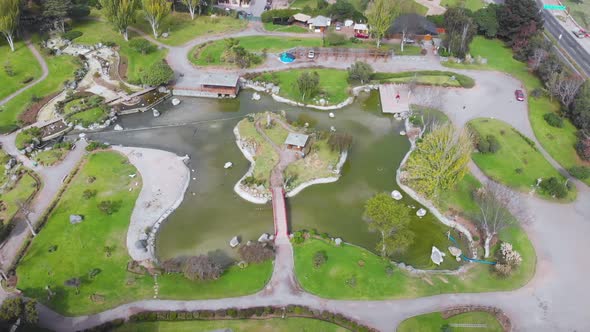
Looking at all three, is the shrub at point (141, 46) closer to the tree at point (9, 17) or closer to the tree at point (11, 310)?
the tree at point (9, 17)

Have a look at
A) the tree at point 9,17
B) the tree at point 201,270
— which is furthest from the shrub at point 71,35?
the tree at point 201,270

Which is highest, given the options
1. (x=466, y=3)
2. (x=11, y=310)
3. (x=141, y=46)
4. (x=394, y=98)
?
(x=466, y=3)

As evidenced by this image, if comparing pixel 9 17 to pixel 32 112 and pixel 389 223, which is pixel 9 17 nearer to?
pixel 32 112

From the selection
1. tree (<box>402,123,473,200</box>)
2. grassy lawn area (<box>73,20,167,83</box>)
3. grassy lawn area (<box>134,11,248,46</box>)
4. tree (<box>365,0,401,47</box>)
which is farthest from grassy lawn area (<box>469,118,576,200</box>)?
grassy lawn area (<box>73,20,167,83</box>)

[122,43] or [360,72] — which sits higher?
[360,72]

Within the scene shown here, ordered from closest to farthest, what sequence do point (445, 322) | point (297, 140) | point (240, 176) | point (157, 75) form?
point (445, 322)
point (240, 176)
point (297, 140)
point (157, 75)

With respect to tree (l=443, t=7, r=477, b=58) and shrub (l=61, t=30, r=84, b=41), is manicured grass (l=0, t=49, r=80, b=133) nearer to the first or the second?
shrub (l=61, t=30, r=84, b=41)

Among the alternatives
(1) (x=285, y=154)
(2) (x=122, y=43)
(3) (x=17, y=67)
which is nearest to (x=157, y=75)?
(2) (x=122, y=43)
